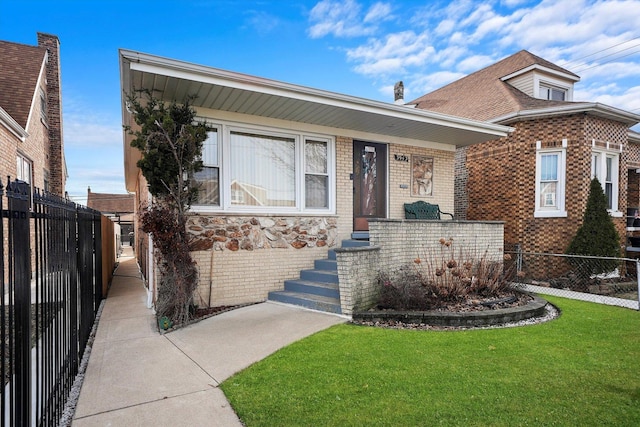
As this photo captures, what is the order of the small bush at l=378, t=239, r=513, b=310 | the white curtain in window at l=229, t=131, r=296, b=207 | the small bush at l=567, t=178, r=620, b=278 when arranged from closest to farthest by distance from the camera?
1. the small bush at l=378, t=239, r=513, b=310
2. the white curtain in window at l=229, t=131, r=296, b=207
3. the small bush at l=567, t=178, r=620, b=278

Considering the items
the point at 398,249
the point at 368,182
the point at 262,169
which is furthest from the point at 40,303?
the point at 368,182

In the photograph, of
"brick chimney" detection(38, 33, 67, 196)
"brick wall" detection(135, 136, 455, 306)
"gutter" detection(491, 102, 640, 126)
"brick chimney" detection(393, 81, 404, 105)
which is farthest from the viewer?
"brick chimney" detection(393, 81, 404, 105)

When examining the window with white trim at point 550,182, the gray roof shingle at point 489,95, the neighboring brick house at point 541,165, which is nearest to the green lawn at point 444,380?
the neighboring brick house at point 541,165

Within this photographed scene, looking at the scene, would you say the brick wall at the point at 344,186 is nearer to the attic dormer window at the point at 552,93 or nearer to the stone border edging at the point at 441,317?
the stone border edging at the point at 441,317

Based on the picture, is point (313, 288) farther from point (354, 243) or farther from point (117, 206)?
point (117, 206)

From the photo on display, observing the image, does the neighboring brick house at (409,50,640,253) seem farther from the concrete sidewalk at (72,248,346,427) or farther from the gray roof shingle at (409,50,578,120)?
the concrete sidewalk at (72,248,346,427)

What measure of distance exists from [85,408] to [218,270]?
3.63 m

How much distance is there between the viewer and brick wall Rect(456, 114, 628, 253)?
34.8ft

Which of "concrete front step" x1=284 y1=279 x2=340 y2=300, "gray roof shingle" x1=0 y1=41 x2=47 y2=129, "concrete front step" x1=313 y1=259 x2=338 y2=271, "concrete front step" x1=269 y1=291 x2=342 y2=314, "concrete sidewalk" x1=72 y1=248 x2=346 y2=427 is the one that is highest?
"gray roof shingle" x1=0 y1=41 x2=47 y2=129

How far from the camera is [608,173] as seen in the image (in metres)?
11.7

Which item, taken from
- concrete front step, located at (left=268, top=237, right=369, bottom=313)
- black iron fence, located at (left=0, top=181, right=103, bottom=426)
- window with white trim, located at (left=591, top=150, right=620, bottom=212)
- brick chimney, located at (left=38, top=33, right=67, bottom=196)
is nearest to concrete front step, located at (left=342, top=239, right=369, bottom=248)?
concrete front step, located at (left=268, top=237, right=369, bottom=313)

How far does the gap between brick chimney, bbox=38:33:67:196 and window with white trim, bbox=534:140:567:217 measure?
18.0 metres

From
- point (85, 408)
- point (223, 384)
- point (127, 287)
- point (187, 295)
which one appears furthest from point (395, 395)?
point (127, 287)

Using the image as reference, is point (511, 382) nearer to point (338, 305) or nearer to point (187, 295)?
point (338, 305)
